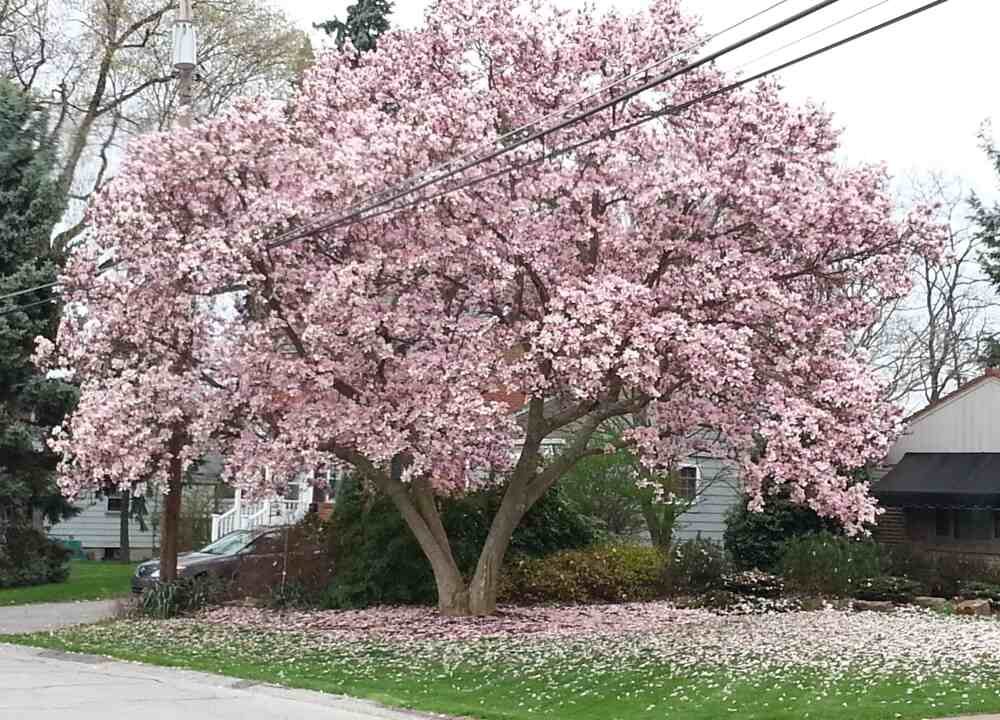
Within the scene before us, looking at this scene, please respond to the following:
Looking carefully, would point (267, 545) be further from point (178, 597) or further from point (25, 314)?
point (25, 314)

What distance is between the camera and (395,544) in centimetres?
2230

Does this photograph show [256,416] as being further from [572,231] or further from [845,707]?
[845,707]

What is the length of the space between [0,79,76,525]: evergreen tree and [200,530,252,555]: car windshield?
451cm

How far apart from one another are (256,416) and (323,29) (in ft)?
57.1

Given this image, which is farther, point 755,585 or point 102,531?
point 102,531

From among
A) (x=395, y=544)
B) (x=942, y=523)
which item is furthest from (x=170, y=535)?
(x=942, y=523)

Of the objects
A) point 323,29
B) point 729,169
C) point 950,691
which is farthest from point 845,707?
point 323,29

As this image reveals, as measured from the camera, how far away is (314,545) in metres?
22.9

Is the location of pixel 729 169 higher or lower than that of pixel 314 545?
higher

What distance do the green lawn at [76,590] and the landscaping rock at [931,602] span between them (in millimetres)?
16692

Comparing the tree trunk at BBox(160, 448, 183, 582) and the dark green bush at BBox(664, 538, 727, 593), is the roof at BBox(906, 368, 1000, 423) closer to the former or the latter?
the dark green bush at BBox(664, 538, 727, 593)

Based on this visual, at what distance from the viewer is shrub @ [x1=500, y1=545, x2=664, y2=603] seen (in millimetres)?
22812

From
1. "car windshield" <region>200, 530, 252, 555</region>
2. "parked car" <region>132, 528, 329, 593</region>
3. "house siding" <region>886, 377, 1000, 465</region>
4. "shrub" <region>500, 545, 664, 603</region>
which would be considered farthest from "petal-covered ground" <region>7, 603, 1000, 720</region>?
"house siding" <region>886, 377, 1000, 465</region>

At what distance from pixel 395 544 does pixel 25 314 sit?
410 inches
